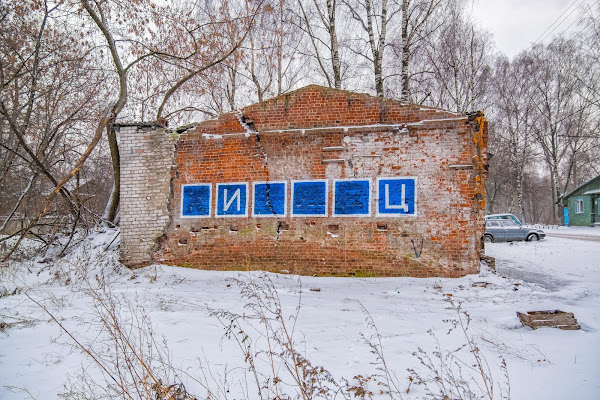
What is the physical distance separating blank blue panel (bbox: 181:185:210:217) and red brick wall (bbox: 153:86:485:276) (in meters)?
0.13

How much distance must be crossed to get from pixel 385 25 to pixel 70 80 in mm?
9800

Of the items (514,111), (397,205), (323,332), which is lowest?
(323,332)

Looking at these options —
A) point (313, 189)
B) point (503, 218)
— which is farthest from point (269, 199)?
point (503, 218)

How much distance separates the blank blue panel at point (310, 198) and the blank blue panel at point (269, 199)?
0.87 ft

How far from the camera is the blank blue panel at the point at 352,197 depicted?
628 centimetres

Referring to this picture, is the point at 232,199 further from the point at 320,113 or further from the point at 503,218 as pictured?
the point at 503,218

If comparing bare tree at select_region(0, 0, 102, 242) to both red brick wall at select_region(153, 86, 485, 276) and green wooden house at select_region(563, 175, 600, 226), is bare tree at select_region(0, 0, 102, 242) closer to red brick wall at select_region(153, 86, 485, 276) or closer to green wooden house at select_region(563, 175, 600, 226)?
red brick wall at select_region(153, 86, 485, 276)

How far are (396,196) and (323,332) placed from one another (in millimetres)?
3458

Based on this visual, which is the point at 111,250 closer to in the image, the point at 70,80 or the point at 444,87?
the point at 70,80

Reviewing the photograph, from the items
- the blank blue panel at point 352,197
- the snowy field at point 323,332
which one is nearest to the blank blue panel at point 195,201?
the snowy field at point 323,332

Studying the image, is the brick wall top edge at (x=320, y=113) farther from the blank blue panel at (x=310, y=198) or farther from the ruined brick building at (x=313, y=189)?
the blank blue panel at (x=310, y=198)

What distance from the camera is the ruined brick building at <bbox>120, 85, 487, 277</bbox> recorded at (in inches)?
238

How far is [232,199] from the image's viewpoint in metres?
6.64

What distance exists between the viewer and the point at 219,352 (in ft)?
9.90
